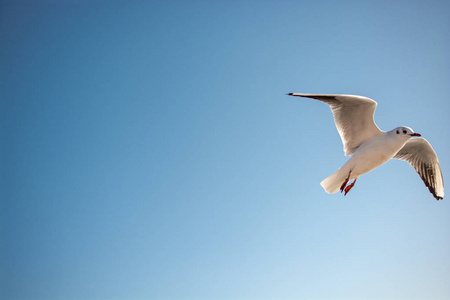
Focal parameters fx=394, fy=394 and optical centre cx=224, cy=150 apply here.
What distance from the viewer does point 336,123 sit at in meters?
5.45

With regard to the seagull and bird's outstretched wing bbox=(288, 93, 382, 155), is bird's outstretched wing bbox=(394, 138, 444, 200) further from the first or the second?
bird's outstretched wing bbox=(288, 93, 382, 155)

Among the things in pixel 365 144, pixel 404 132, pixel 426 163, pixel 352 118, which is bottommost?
pixel 426 163

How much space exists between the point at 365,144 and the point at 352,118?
1.30 feet

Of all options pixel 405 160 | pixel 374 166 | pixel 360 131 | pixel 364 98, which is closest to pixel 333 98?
pixel 364 98

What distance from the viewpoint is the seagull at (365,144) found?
5025 millimetres

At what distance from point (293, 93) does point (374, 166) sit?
5.54ft

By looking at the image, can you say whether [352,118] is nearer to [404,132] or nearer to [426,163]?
[404,132]

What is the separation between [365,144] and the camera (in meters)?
5.36

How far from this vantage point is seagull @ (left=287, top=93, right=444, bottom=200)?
5.03 meters

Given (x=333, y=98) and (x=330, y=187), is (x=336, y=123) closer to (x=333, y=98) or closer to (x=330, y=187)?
(x=333, y=98)

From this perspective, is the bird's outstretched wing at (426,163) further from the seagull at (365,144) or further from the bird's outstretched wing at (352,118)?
the bird's outstretched wing at (352,118)

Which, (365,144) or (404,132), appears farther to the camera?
(365,144)

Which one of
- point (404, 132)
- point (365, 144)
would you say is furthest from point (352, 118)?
point (404, 132)

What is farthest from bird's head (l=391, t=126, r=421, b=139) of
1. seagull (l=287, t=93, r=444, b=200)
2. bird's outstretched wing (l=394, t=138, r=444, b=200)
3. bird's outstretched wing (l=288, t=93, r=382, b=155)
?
bird's outstretched wing (l=394, t=138, r=444, b=200)
